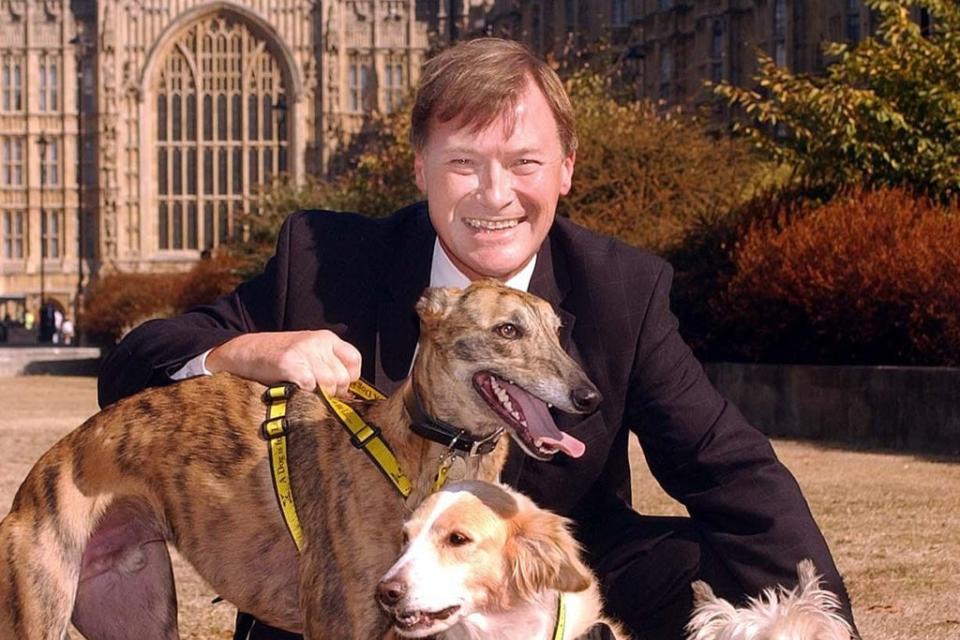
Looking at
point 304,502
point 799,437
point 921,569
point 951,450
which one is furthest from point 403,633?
point 799,437

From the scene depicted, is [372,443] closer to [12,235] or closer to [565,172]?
[565,172]

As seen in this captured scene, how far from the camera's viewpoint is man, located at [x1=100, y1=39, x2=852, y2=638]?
4703 millimetres

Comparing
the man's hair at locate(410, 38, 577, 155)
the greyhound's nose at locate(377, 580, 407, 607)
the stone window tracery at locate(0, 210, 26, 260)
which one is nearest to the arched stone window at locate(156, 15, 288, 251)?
the stone window tracery at locate(0, 210, 26, 260)

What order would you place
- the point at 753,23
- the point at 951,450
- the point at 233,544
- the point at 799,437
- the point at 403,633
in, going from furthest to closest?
the point at 753,23 → the point at 799,437 → the point at 951,450 → the point at 233,544 → the point at 403,633

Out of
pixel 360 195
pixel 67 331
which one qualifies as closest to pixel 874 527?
pixel 360 195

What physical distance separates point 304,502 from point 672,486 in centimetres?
119

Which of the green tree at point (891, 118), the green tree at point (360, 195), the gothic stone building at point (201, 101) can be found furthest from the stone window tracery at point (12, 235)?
the green tree at point (891, 118)

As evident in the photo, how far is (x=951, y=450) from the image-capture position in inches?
611

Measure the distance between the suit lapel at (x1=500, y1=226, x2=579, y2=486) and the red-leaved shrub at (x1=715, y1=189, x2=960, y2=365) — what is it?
12.1 m

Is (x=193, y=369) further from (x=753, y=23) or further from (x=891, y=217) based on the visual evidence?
(x=753, y=23)

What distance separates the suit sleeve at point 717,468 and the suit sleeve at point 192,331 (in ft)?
3.58

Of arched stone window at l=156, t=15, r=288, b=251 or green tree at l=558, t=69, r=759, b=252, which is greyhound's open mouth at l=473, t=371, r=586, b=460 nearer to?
green tree at l=558, t=69, r=759, b=252

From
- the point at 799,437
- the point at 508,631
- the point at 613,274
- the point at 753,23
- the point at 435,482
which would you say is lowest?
the point at 799,437

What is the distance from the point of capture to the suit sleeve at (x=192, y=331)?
4895 mm
